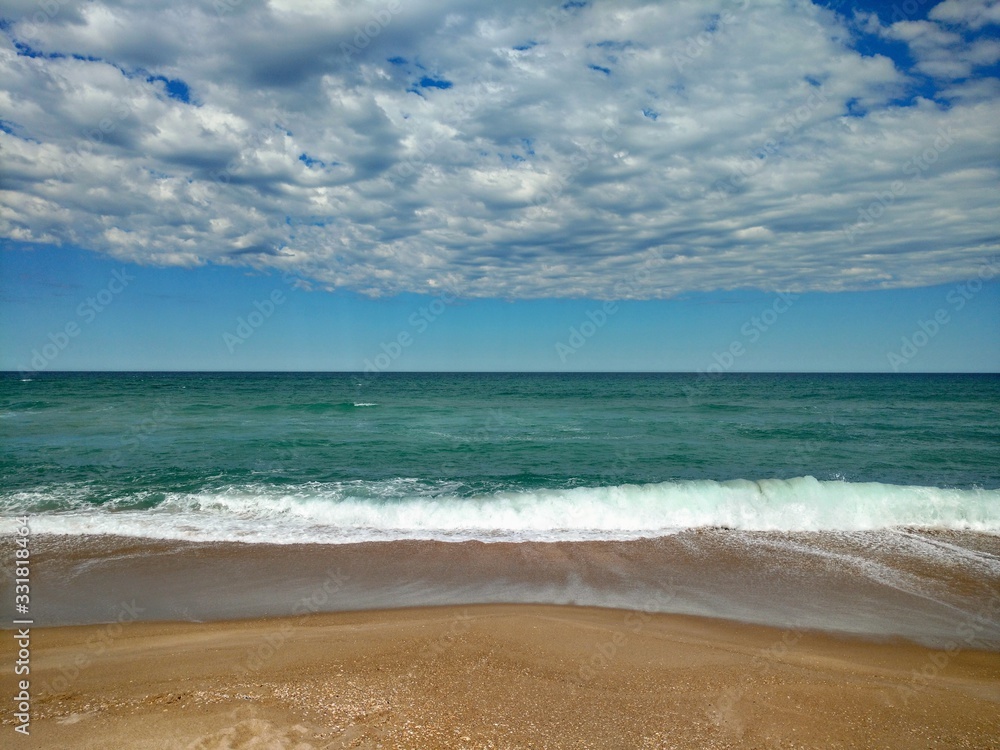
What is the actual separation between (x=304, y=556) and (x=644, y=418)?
2398cm

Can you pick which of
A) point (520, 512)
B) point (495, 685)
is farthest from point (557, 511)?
point (495, 685)

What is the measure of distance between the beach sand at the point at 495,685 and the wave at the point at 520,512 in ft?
12.8

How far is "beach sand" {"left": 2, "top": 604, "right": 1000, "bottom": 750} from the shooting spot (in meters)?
4.55

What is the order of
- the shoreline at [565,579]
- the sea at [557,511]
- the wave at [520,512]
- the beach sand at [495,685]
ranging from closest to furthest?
the beach sand at [495,685] → the shoreline at [565,579] → the sea at [557,511] → the wave at [520,512]

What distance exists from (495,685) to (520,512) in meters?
6.55

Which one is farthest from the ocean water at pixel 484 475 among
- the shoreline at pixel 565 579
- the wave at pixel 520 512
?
the shoreline at pixel 565 579

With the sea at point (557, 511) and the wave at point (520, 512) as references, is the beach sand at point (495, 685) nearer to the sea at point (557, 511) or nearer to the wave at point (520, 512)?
the sea at point (557, 511)

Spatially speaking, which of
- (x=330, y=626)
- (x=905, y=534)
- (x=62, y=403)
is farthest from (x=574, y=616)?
(x=62, y=403)

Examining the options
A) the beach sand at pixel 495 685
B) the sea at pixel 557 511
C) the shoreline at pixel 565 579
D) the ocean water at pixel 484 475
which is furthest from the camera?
the ocean water at pixel 484 475

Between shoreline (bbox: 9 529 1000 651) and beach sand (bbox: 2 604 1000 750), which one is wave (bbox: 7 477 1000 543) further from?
beach sand (bbox: 2 604 1000 750)

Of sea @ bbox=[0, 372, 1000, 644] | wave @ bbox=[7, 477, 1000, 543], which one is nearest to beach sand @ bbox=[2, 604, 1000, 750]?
sea @ bbox=[0, 372, 1000, 644]

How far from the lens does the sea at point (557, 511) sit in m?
8.03

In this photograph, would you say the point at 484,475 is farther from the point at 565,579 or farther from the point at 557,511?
the point at 565,579

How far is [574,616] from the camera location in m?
7.05
